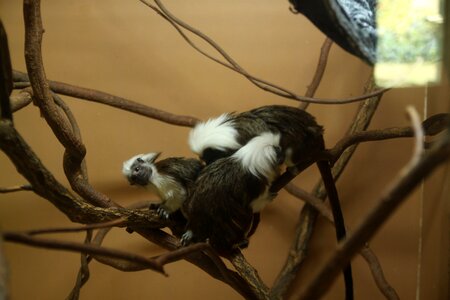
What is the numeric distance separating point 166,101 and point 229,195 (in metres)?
1.09

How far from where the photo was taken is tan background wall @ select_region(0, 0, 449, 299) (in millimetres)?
2510

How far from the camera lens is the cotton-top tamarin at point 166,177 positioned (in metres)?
1.99

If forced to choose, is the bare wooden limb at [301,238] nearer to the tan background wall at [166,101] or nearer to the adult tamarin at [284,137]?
the tan background wall at [166,101]

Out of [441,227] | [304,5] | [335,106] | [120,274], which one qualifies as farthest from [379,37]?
[120,274]

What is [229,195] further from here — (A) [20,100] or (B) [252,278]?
(A) [20,100]

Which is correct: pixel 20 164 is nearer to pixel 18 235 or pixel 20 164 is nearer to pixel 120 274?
pixel 18 235

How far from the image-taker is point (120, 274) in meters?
2.77

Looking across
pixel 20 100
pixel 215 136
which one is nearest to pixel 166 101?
pixel 215 136

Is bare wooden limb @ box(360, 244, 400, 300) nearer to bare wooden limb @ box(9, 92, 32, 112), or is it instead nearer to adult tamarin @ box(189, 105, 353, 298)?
adult tamarin @ box(189, 105, 353, 298)

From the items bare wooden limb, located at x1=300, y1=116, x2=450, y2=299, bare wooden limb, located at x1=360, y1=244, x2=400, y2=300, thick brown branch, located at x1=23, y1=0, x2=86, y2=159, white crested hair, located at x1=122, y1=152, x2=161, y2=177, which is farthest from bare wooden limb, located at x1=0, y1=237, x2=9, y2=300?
bare wooden limb, located at x1=360, y1=244, x2=400, y2=300

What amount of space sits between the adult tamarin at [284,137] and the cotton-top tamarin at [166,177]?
94mm

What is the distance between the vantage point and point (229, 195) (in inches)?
70.9

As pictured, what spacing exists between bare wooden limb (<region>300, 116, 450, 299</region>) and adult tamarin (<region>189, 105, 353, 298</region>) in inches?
49.1

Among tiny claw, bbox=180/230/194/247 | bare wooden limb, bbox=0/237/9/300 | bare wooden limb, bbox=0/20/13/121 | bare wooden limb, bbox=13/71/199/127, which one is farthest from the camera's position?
bare wooden limb, bbox=13/71/199/127
